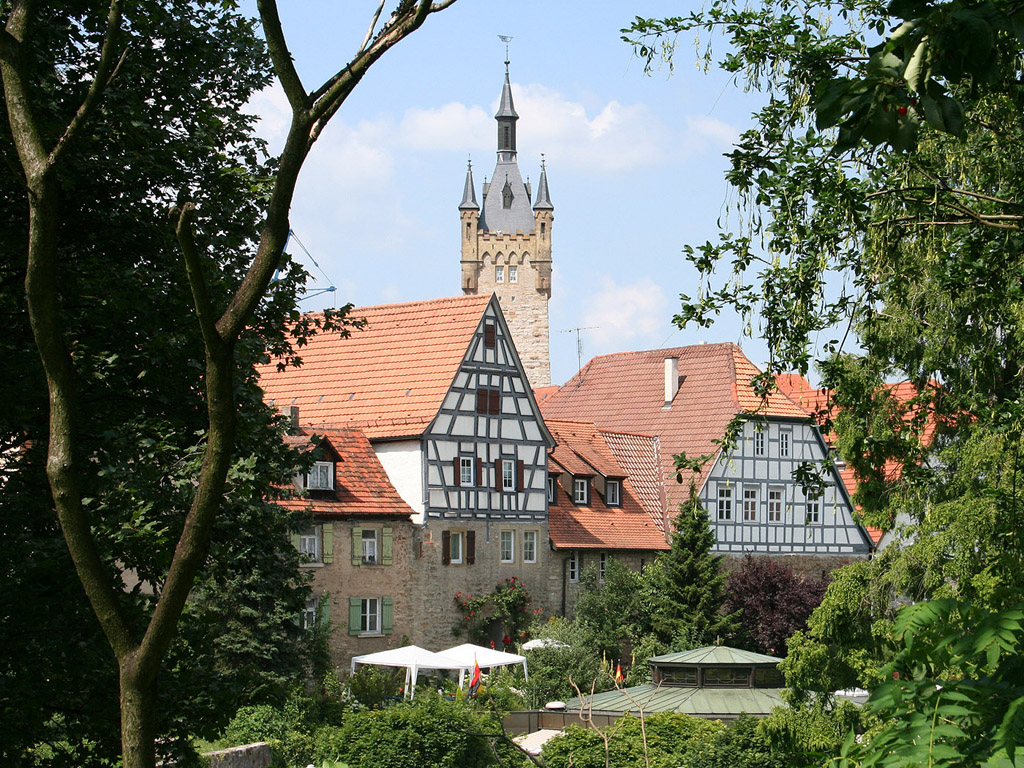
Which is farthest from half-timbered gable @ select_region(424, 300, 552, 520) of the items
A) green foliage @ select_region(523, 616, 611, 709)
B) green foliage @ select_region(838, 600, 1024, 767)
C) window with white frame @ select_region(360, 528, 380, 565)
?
green foliage @ select_region(838, 600, 1024, 767)

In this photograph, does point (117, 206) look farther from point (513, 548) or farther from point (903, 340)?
point (513, 548)

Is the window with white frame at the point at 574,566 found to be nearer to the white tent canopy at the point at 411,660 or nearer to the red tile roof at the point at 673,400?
the red tile roof at the point at 673,400

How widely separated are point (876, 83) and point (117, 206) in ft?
30.5

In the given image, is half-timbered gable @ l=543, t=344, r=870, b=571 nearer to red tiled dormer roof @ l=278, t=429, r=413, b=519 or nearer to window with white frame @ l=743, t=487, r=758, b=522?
window with white frame @ l=743, t=487, r=758, b=522

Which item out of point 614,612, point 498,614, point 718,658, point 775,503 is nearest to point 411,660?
point 498,614

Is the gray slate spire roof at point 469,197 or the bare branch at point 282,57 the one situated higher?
the gray slate spire roof at point 469,197

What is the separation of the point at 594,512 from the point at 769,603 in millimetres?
5712

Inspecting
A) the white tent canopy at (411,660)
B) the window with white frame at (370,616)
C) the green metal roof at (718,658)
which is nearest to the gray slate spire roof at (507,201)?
the window with white frame at (370,616)

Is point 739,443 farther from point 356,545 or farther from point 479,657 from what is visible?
point 356,545

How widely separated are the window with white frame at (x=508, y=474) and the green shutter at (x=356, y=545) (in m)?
5.15

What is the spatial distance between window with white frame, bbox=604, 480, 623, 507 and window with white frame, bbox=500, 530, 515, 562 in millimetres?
4714

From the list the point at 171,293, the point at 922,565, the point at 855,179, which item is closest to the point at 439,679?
the point at 922,565

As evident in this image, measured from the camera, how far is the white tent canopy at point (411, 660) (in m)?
29.9

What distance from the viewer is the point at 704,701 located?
79.8 feet
